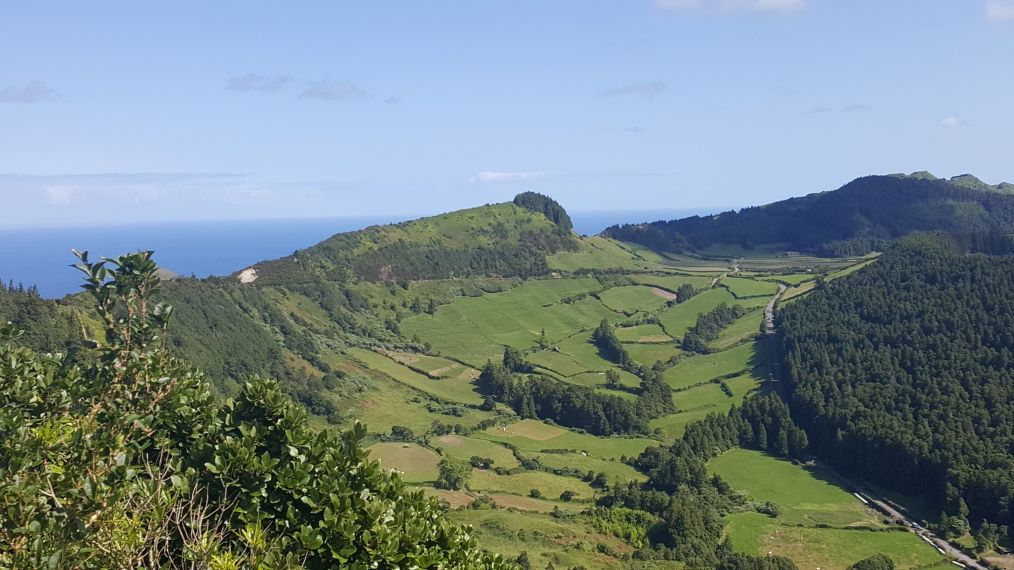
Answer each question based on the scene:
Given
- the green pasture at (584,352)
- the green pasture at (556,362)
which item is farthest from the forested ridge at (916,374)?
the green pasture at (556,362)

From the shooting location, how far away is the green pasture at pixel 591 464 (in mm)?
83375

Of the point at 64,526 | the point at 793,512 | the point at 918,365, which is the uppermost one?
the point at 64,526

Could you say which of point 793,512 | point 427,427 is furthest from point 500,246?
point 793,512

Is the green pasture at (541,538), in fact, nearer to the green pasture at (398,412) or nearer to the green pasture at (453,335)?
the green pasture at (398,412)

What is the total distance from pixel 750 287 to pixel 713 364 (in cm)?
4965

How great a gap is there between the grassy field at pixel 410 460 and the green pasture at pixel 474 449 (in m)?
2.61

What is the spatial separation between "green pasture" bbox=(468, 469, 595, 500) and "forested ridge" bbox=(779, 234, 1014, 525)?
32.9m

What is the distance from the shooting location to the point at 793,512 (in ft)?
237

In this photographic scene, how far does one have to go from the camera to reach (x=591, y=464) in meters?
87.4

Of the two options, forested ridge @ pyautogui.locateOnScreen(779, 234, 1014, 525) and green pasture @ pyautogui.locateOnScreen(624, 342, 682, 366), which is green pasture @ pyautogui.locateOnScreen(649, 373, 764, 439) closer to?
forested ridge @ pyautogui.locateOnScreen(779, 234, 1014, 525)

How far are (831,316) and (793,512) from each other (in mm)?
62565

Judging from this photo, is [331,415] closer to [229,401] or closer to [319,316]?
[319,316]

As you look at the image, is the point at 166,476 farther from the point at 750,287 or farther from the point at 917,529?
the point at 750,287

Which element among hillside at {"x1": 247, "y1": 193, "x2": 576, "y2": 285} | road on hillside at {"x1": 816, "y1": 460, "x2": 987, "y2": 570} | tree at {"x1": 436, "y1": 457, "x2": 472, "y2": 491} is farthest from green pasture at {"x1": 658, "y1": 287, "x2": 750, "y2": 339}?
tree at {"x1": 436, "y1": 457, "x2": 472, "y2": 491}
